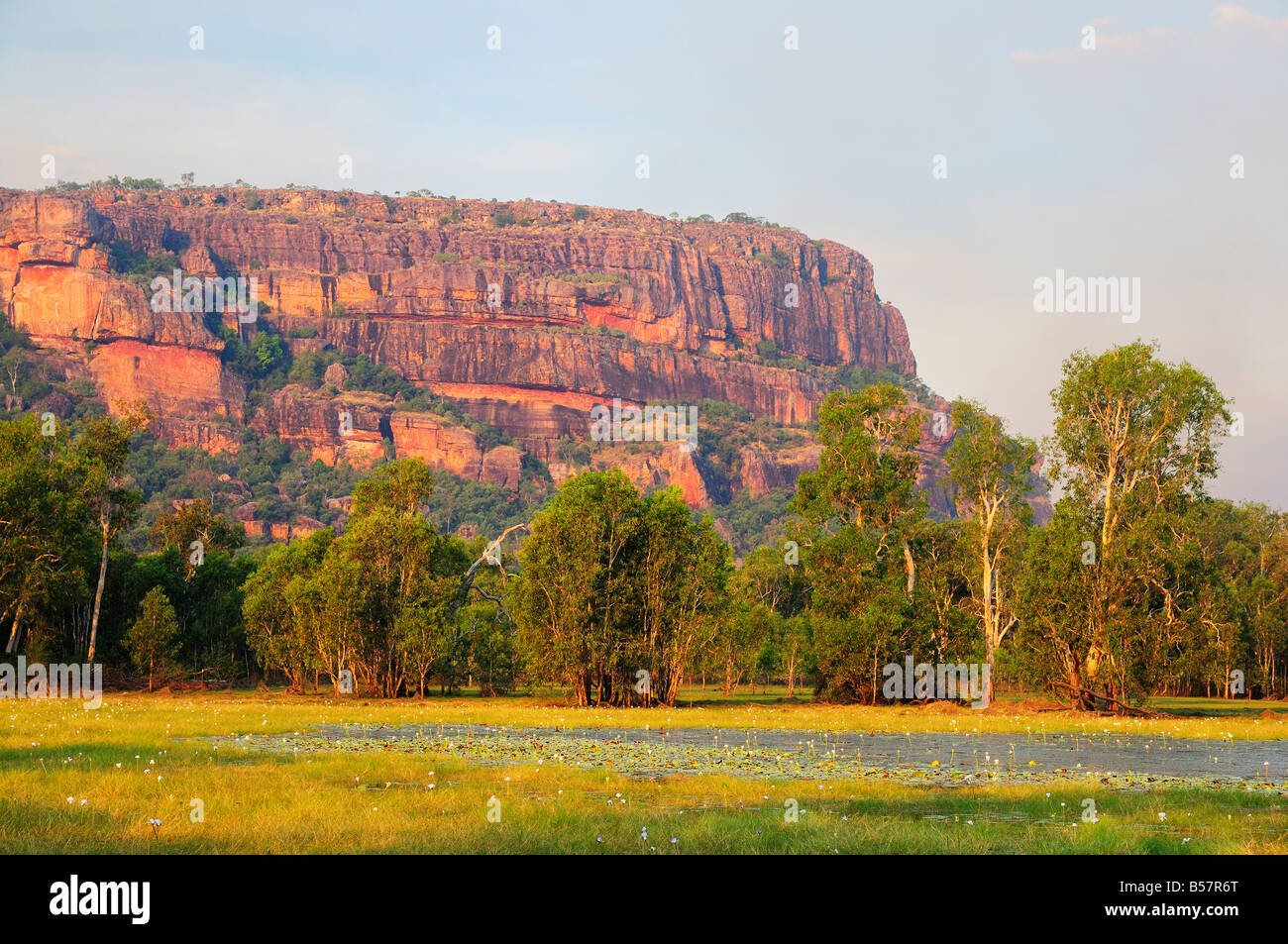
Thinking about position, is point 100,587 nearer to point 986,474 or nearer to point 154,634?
point 154,634

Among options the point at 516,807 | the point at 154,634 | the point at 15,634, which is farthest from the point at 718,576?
the point at 15,634

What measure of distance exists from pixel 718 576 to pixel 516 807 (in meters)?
33.1

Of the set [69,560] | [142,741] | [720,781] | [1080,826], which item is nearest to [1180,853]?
[1080,826]

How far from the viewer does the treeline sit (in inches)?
1735

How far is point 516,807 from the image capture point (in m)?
15.2

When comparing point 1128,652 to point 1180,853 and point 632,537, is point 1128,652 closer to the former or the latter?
point 632,537

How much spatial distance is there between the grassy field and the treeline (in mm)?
23676

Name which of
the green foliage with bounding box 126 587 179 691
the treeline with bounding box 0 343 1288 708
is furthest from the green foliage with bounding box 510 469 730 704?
the green foliage with bounding box 126 587 179 691

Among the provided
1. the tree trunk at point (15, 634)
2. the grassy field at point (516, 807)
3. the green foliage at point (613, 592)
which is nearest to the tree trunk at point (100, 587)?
the tree trunk at point (15, 634)

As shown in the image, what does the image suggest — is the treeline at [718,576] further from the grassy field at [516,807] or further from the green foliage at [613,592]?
the grassy field at [516,807]

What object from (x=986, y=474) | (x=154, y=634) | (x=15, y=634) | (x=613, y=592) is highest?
(x=986, y=474)

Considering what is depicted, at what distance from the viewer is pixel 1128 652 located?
42344mm

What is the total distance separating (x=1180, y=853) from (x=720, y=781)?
309 inches

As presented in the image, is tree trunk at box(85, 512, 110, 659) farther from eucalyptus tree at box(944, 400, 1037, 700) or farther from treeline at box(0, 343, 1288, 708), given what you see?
eucalyptus tree at box(944, 400, 1037, 700)
